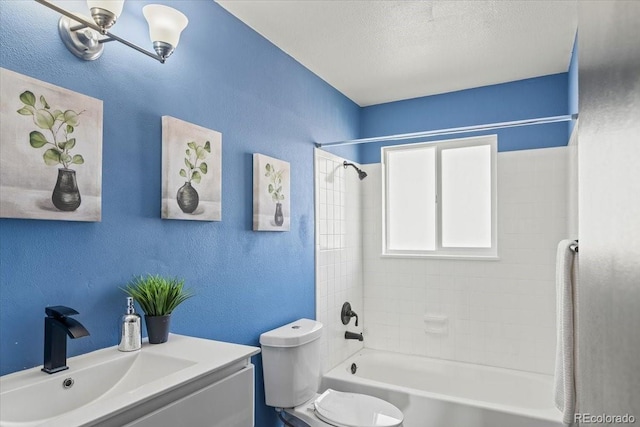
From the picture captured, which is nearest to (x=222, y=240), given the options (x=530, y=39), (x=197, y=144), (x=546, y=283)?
(x=197, y=144)

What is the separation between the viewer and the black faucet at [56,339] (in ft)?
3.86

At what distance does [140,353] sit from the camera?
1407 mm

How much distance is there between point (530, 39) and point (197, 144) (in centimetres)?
211

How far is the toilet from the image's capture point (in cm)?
219

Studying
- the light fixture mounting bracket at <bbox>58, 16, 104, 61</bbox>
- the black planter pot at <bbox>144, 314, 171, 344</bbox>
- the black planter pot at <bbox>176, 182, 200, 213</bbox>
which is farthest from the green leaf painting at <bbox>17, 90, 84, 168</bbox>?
the black planter pot at <bbox>144, 314, 171, 344</bbox>

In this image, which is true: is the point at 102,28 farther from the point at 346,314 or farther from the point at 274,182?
the point at 346,314

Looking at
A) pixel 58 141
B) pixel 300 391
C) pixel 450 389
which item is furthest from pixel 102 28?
pixel 450 389

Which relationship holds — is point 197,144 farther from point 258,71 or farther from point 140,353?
point 140,353

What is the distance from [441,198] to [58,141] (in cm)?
292

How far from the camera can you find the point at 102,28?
49.5 inches

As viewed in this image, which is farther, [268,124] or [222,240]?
[268,124]

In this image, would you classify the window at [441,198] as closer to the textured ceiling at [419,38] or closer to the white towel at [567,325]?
the textured ceiling at [419,38]

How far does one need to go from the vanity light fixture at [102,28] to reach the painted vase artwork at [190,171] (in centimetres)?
33

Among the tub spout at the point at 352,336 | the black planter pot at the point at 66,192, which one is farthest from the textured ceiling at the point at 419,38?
the tub spout at the point at 352,336
